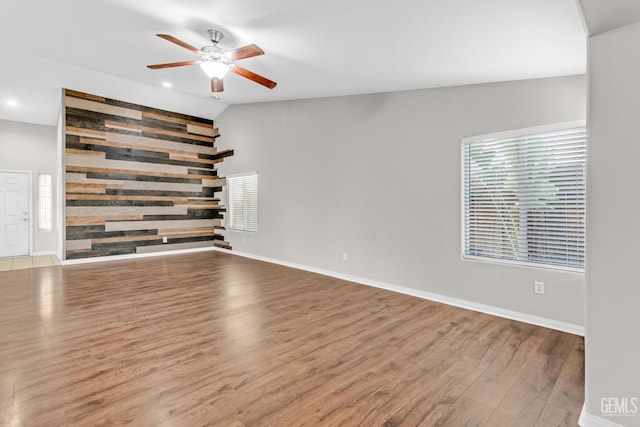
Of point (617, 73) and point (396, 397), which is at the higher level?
point (617, 73)

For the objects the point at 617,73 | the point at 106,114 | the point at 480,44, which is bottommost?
A: the point at 617,73

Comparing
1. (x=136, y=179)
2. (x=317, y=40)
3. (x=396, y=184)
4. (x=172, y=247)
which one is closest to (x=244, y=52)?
(x=317, y=40)

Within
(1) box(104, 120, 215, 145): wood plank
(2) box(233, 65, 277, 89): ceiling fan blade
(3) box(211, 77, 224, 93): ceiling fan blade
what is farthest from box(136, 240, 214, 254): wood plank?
(2) box(233, 65, 277, 89): ceiling fan blade

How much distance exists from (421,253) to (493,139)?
5.37 ft

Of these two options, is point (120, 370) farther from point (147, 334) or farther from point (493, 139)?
point (493, 139)

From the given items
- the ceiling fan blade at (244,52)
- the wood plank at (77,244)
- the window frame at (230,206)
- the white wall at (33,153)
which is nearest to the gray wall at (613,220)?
the ceiling fan blade at (244,52)

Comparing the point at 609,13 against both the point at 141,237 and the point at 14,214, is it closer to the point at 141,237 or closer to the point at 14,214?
the point at 141,237

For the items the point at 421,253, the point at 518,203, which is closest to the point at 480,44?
the point at 518,203

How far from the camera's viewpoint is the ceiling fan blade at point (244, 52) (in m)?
3.20

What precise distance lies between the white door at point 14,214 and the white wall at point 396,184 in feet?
17.4

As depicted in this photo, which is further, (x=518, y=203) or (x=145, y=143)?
(x=145, y=143)

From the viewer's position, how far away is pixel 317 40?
318 cm

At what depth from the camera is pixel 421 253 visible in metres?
4.22

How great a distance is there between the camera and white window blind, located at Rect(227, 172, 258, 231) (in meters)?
7.07
